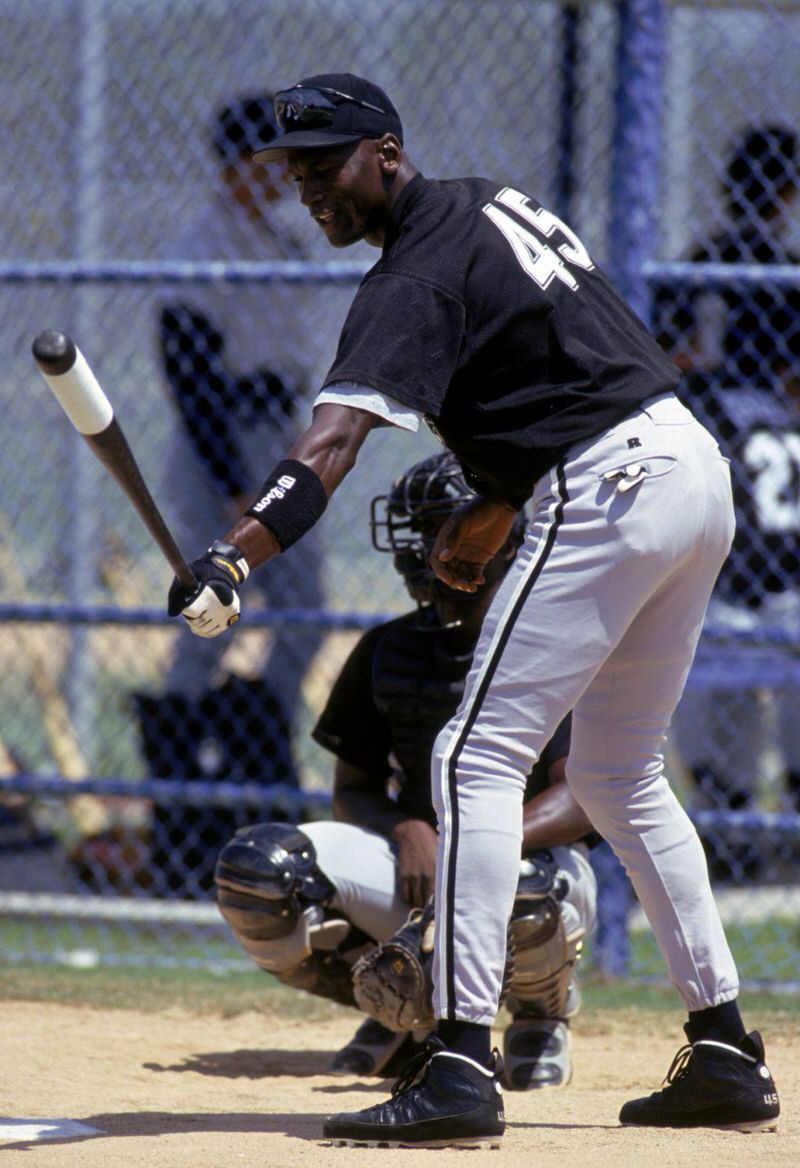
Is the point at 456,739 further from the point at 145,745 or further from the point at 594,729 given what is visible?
the point at 145,745

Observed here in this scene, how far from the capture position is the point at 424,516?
3.98m

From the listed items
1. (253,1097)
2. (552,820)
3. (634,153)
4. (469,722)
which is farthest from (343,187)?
(634,153)

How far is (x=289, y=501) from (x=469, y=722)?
51 cm

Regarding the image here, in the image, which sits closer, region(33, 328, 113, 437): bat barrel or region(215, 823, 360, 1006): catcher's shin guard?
region(33, 328, 113, 437): bat barrel

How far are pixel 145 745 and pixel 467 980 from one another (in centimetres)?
348

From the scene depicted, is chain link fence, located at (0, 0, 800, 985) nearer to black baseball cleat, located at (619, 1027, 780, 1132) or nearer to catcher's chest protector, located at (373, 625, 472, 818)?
catcher's chest protector, located at (373, 625, 472, 818)

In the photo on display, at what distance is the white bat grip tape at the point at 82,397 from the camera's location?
8.92ft

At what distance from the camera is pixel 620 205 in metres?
5.38

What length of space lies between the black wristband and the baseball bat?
0.52ft

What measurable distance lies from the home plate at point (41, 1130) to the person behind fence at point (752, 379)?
109 inches

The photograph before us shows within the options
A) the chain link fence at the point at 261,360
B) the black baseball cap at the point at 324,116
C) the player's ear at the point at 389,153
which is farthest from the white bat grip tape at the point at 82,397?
the chain link fence at the point at 261,360

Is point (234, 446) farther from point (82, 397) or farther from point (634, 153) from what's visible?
point (82, 397)

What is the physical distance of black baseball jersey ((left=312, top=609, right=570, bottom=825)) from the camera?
4047 millimetres

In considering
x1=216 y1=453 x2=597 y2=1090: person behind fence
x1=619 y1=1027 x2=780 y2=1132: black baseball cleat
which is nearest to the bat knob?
x1=216 y1=453 x2=597 y2=1090: person behind fence
